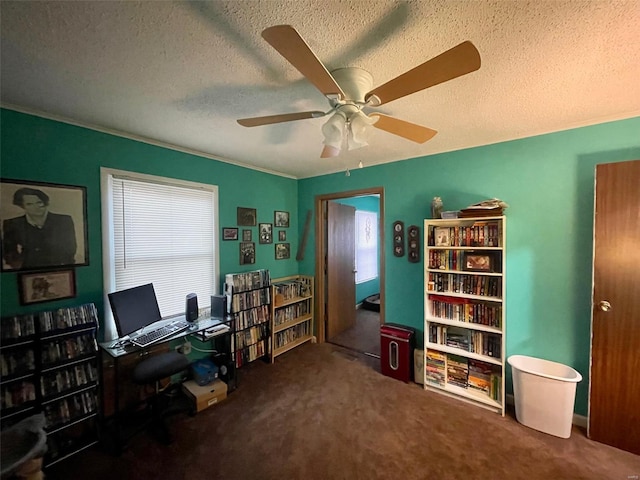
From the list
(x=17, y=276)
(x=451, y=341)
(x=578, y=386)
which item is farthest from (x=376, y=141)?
(x=17, y=276)

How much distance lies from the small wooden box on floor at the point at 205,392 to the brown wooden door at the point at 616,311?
9.69ft

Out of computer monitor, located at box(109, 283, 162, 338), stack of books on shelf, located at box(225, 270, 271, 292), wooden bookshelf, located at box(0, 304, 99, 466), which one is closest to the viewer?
wooden bookshelf, located at box(0, 304, 99, 466)

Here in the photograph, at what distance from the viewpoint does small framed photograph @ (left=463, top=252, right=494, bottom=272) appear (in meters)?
2.27

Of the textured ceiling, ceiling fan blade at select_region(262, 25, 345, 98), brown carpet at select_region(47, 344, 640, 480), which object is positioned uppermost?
the textured ceiling

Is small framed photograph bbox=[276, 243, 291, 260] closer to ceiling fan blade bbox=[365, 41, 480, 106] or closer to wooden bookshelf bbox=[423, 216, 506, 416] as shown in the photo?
wooden bookshelf bbox=[423, 216, 506, 416]

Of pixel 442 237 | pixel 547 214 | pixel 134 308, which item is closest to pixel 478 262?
pixel 442 237

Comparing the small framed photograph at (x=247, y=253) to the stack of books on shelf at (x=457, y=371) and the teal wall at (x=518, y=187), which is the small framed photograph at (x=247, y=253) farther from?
the stack of books on shelf at (x=457, y=371)

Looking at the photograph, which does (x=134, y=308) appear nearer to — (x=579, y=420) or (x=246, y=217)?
(x=246, y=217)

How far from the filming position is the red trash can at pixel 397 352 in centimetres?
268

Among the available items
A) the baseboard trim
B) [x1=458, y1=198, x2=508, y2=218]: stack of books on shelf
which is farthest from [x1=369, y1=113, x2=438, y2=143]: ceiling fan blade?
the baseboard trim

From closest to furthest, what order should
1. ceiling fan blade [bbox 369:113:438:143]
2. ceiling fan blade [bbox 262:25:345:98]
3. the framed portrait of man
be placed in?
1. ceiling fan blade [bbox 262:25:345:98]
2. ceiling fan blade [bbox 369:113:438:143]
3. the framed portrait of man

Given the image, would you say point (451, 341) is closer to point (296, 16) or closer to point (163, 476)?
point (163, 476)

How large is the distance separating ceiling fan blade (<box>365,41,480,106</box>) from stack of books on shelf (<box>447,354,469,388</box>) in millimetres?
2453

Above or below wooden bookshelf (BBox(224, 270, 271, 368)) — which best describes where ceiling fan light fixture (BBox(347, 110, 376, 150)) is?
above
